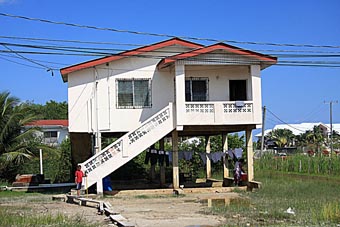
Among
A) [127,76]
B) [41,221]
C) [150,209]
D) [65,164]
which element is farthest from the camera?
[65,164]

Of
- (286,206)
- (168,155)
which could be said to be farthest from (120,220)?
(168,155)

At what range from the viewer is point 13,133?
31.0m

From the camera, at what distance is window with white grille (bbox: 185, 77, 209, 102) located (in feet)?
83.0

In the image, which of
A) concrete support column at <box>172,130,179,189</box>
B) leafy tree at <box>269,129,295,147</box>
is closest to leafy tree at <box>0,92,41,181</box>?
concrete support column at <box>172,130,179,189</box>

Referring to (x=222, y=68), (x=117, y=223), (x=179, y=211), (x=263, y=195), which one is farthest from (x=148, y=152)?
(x=117, y=223)

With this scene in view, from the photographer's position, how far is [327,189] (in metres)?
22.4

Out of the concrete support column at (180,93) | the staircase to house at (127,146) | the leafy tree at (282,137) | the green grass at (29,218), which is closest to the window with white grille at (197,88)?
the concrete support column at (180,93)

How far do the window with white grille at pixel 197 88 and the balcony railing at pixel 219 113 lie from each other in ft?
4.66

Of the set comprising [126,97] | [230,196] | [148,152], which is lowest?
[230,196]

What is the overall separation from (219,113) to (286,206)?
763 centimetres

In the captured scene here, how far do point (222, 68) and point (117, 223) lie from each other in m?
13.0

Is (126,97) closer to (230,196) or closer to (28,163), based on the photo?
(230,196)

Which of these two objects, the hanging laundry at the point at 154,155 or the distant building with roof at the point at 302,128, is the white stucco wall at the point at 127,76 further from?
the distant building with roof at the point at 302,128

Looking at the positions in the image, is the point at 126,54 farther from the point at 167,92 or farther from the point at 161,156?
the point at 161,156
